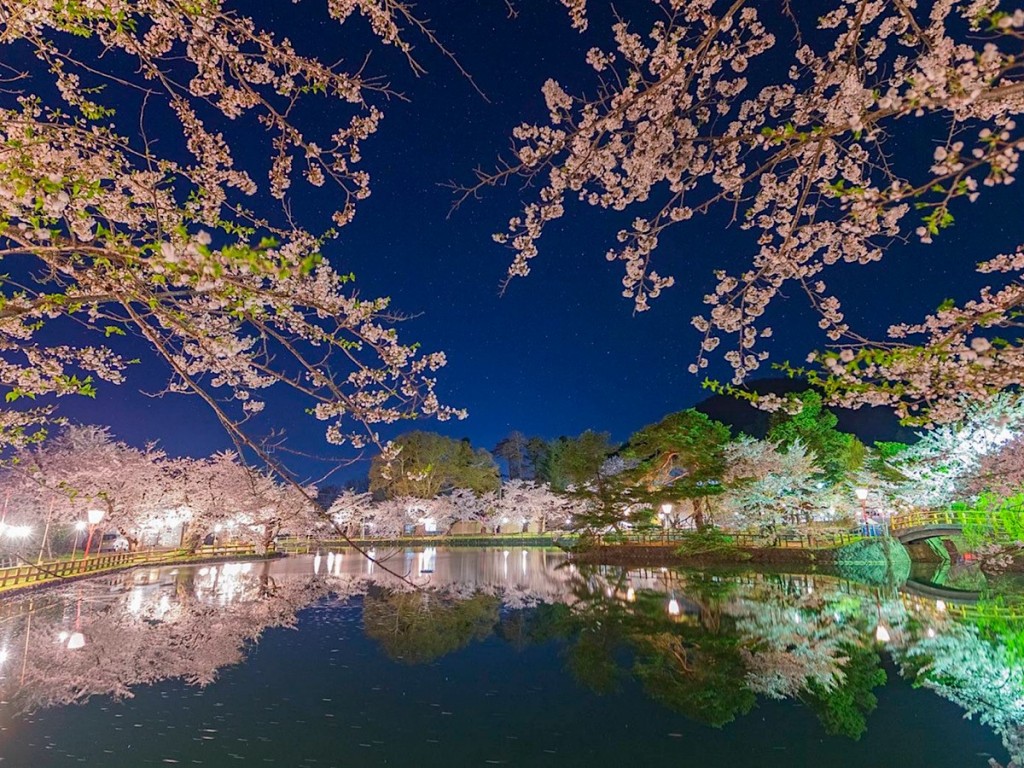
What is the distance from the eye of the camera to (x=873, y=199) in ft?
10.1

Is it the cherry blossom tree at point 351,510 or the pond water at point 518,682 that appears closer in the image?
the pond water at point 518,682

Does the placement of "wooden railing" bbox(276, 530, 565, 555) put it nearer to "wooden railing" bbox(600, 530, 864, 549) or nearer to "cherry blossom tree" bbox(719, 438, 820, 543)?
"cherry blossom tree" bbox(719, 438, 820, 543)

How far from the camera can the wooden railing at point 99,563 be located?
666 inches

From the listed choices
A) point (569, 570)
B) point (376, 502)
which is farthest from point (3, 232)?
point (376, 502)

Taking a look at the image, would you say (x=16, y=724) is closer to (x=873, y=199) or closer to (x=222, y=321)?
(x=222, y=321)

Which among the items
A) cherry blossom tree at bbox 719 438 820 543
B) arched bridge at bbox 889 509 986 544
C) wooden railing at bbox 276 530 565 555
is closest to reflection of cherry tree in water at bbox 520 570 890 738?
cherry blossom tree at bbox 719 438 820 543

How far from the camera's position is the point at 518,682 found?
7.93m

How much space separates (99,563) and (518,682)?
79.0 feet

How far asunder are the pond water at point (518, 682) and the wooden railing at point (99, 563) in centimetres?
334

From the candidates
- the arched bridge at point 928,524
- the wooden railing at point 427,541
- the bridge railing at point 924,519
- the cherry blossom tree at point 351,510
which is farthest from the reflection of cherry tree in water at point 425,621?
the cherry blossom tree at point 351,510

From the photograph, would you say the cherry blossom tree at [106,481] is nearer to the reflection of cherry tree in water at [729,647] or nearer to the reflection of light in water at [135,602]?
the reflection of light in water at [135,602]

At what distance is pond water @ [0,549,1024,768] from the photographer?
5.61 m

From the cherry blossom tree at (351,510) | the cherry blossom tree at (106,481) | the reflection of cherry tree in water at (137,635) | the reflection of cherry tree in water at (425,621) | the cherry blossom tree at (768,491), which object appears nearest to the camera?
the reflection of cherry tree in water at (137,635)

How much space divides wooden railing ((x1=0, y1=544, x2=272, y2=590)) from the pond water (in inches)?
132
